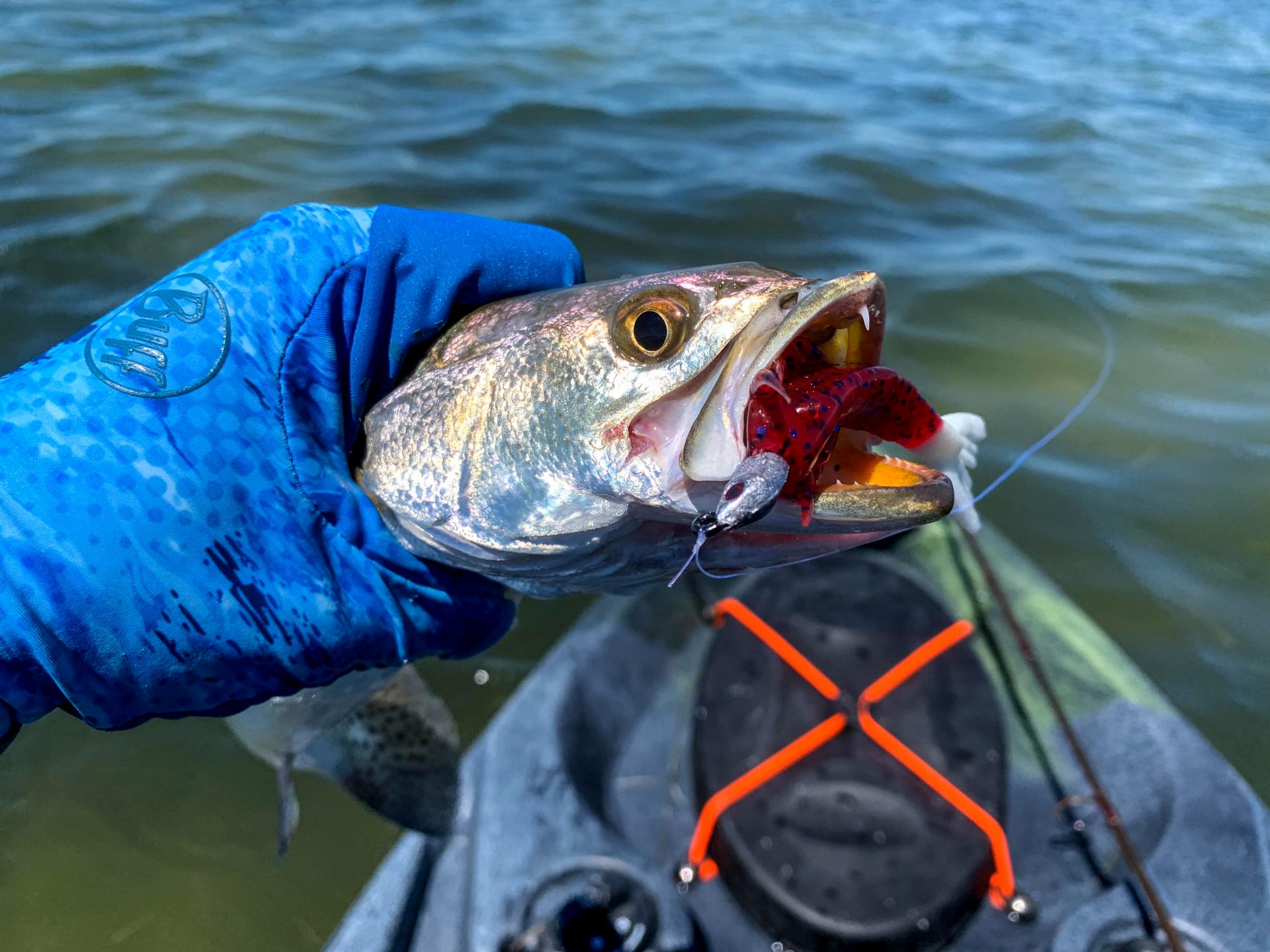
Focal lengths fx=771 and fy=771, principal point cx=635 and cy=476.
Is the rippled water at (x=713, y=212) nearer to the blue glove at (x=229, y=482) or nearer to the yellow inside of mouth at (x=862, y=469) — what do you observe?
the blue glove at (x=229, y=482)

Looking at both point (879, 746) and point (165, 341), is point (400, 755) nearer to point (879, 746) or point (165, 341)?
point (165, 341)

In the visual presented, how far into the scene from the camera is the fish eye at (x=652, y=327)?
1.21 m

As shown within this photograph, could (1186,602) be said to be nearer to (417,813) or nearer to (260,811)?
(417,813)

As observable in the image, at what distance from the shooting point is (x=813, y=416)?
1087 millimetres

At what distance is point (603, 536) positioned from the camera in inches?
50.8

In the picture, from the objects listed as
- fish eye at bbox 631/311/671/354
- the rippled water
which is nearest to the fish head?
fish eye at bbox 631/311/671/354

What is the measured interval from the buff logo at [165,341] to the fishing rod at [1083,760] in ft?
8.32

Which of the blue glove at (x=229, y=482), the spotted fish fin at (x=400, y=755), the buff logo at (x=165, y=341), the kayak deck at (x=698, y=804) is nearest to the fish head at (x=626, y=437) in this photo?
the blue glove at (x=229, y=482)

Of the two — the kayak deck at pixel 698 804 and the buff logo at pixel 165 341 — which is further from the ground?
the buff logo at pixel 165 341

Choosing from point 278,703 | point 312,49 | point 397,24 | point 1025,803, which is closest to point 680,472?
point 278,703

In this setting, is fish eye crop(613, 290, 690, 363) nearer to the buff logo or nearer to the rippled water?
the buff logo

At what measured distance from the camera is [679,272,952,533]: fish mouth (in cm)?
110

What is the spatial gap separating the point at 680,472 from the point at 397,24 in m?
10.7

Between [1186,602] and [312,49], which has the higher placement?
[312,49]
